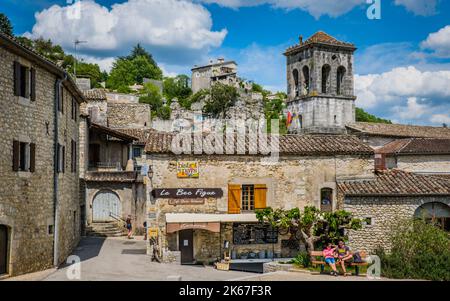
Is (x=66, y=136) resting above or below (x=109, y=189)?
above

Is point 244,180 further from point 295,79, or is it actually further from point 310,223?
point 295,79

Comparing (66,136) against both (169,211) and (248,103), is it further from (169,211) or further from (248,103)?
(248,103)

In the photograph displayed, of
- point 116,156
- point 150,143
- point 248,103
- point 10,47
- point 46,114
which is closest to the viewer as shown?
point 10,47

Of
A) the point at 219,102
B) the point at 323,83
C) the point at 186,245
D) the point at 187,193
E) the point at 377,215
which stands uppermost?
the point at 219,102

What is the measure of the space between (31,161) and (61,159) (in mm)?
3063

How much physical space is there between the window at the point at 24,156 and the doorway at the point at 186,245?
319 inches

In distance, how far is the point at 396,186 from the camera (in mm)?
23516

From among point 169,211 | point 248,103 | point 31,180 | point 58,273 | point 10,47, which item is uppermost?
point 248,103

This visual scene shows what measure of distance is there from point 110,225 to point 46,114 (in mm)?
13164

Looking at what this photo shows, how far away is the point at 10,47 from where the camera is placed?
15984 mm

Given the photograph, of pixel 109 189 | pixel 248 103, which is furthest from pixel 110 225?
pixel 248 103

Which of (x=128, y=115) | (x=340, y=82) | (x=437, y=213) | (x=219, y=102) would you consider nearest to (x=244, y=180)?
(x=437, y=213)

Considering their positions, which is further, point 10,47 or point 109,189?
point 109,189

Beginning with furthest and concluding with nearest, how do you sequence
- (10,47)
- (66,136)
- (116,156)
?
(116,156) < (66,136) < (10,47)
